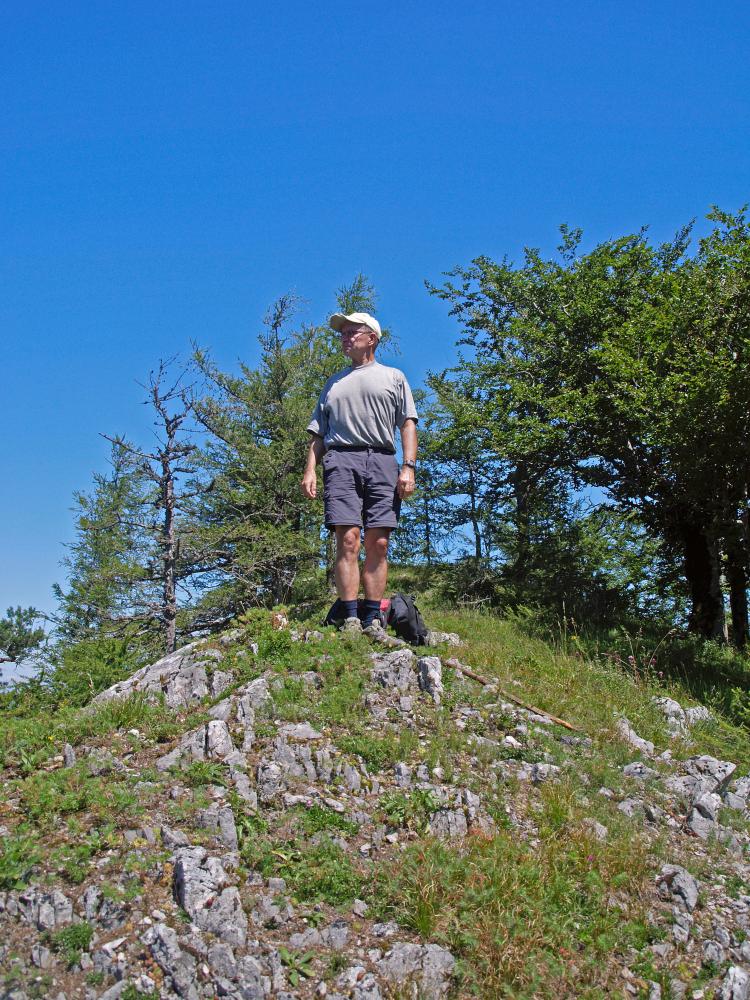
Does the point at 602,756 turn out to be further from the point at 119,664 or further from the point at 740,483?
the point at 740,483

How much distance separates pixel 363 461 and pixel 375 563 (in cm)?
106

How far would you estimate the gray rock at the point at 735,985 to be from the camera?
13.5ft

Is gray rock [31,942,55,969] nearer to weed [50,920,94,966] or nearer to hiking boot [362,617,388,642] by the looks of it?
weed [50,920,94,966]

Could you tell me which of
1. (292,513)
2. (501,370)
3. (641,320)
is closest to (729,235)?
(641,320)

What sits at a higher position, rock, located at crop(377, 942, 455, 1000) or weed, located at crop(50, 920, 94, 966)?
weed, located at crop(50, 920, 94, 966)

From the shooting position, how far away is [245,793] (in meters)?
5.12

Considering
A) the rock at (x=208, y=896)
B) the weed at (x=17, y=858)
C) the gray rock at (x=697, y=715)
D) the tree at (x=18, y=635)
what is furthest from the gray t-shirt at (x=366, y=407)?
the tree at (x=18, y=635)

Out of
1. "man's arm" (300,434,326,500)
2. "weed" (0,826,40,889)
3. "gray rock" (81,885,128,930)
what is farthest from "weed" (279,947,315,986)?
"man's arm" (300,434,326,500)

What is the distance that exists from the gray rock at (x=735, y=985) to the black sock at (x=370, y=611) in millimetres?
4198

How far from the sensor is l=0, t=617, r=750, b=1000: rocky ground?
4.00 m

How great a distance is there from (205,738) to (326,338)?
529 inches

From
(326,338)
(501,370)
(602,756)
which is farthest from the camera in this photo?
(326,338)

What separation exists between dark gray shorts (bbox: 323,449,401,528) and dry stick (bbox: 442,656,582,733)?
5.03ft

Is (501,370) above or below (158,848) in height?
above
